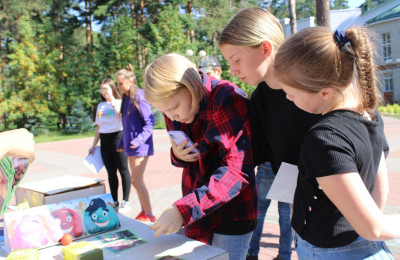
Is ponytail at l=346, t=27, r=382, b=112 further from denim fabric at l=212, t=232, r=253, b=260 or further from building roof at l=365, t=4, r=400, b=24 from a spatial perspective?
building roof at l=365, t=4, r=400, b=24

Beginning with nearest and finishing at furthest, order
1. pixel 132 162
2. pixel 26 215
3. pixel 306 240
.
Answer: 1. pixel 306 240
2. pixel 26 215
3. pixel 132 162

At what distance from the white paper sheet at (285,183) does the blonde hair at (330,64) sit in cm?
33

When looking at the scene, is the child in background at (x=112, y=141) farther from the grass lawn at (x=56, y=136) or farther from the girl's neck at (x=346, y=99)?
the grass lawn at (x=56, y=136)

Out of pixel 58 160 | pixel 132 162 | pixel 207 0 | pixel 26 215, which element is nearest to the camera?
pixel 26 215

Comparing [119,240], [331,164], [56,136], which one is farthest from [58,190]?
[56,136]

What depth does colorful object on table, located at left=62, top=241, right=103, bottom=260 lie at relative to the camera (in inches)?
48.1

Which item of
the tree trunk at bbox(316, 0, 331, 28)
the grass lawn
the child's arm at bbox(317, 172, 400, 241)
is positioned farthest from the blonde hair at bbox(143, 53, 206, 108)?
the grass lawn

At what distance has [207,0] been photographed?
74.0ft

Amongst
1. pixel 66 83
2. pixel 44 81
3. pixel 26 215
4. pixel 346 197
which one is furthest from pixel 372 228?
pixel 66 83

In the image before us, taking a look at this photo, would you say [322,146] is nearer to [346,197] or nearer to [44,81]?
[346,197]

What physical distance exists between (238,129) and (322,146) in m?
0.42

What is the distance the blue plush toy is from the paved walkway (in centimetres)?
180

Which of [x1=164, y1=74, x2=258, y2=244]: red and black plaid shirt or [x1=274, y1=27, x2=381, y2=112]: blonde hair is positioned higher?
[x1=274, y1=27, x2=381, y2=112]: blonde hair

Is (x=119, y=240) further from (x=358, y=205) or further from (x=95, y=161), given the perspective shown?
(x=95, y=161)
